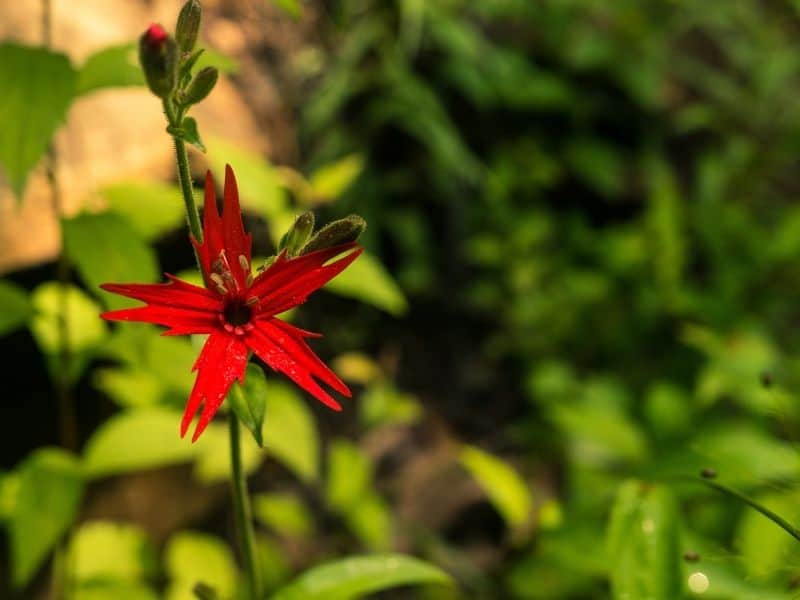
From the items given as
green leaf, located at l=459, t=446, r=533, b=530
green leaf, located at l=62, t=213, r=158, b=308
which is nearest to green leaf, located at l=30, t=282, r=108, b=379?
green leaf, located at l=62, t=213, r=158, b=308

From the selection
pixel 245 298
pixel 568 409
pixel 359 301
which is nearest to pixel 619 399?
pixel 568 409

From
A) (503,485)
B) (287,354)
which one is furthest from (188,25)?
(503,485)

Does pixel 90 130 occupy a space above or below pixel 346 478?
above

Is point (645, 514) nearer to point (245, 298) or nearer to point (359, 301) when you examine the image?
point (245, 298)

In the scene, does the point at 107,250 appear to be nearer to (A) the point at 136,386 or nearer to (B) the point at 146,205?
(B) the point at 146,205

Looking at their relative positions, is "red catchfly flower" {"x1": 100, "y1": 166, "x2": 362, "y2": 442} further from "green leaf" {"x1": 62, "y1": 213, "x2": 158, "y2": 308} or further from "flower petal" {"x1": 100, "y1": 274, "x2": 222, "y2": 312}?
"green leaf" {"x1": 62, "y1": 213, "x2": 158, "y2": 308}

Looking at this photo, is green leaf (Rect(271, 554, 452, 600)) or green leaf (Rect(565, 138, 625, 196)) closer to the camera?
green leaf (Rect(271, 554, 452, 600))

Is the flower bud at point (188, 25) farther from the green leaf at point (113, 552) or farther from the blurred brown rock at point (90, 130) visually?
the green leaf at point (113, 552)
